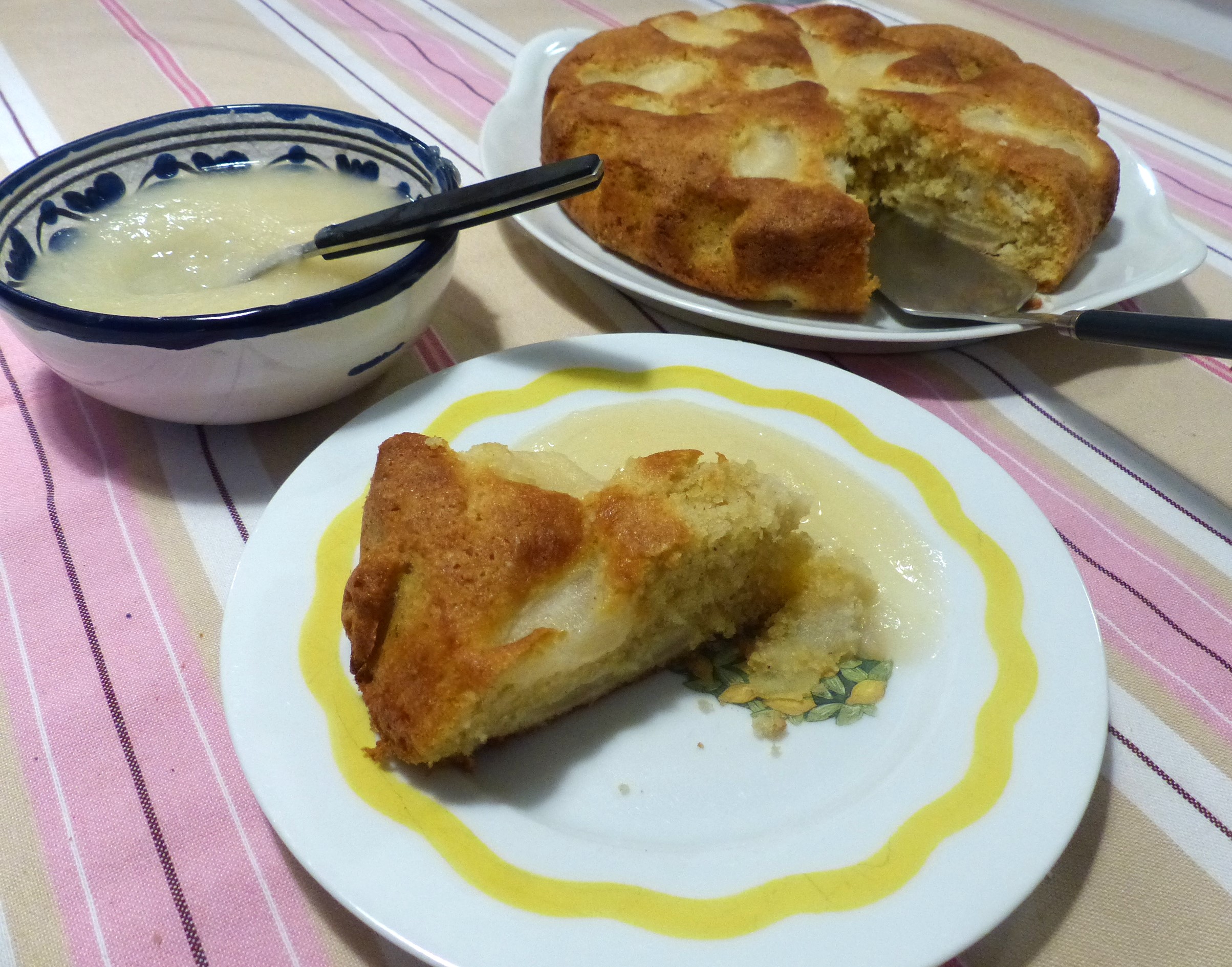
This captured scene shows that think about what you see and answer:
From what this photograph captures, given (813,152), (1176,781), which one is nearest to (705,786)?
(1176,781)

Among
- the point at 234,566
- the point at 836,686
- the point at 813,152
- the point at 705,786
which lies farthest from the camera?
the point at 813,152

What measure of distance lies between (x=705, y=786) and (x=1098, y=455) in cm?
115

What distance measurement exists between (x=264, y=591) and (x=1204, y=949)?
51.8 inches

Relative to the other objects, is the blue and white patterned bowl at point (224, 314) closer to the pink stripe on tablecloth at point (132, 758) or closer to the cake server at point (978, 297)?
the pink stripe on tablecloth at point (132, 758)

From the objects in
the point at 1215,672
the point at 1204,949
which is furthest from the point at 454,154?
the point at 1204,949

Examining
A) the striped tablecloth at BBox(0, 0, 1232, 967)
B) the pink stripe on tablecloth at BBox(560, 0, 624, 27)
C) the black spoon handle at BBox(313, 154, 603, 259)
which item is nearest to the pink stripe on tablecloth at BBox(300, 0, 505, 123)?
the striped tablecloth at BBox(0, 0, 1232, 967)

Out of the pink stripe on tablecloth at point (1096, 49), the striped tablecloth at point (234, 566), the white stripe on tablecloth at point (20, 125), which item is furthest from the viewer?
the pink stripe on tablecloth at point (1096, 49)

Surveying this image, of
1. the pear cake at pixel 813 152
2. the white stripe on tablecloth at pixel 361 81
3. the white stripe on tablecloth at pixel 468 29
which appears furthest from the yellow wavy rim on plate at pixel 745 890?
the white stripe on tablecloth at pixel 468 29

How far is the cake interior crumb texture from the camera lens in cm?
115

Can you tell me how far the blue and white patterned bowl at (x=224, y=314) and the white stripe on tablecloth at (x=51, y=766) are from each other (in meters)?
0.38

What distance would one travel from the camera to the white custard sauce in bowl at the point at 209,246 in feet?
5.20

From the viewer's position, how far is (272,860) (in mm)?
1131

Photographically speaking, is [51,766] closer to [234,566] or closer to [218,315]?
[234,566]

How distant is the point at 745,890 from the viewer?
3.38ft
